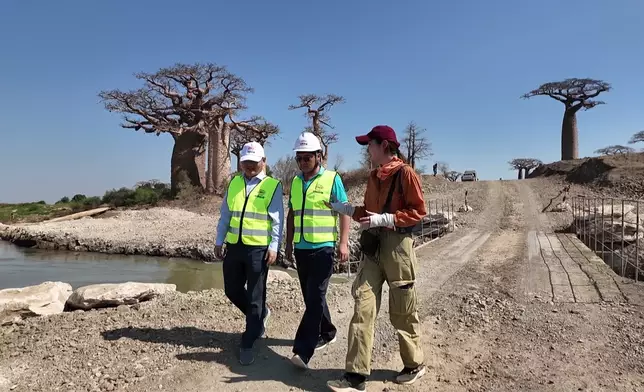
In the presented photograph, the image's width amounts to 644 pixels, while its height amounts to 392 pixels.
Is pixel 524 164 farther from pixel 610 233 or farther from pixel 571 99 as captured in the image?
pixel 610 233

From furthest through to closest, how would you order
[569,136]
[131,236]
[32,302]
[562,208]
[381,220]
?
[569,136], [562,208], [131,236], [32,302], [381,220]

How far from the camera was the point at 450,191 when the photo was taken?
29562 millimetres

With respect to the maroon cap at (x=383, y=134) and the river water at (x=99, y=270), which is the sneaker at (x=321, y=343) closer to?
the maroon cap at (x=383, y=134)

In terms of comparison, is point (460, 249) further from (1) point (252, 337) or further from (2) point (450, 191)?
(2) point (450, 191)

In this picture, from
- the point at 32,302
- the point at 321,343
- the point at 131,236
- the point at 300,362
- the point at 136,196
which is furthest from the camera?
the point at 136,196

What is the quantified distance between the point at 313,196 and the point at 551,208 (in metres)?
20.5

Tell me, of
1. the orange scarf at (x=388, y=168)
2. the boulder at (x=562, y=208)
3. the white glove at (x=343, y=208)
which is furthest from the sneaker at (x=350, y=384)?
the boulder at (x=562, y=208)

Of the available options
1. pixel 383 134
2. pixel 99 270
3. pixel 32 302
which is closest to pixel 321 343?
pixel 383 134

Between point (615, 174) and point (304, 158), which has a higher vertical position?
point (615, 174)

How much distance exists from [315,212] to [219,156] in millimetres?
28724

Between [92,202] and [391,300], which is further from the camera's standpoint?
[92,202]

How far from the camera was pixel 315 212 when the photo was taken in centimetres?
360

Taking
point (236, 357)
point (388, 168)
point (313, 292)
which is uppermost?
point (388, 168)

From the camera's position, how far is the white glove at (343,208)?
3368mm
